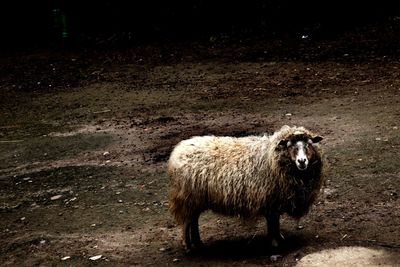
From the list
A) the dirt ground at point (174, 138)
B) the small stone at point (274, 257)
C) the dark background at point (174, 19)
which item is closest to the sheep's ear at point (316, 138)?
the dirt ground at point (174, 138)

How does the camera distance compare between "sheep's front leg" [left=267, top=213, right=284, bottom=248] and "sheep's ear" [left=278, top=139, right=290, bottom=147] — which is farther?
"sheep's front leg" [left=267, top=213, right=284, bottom=248]

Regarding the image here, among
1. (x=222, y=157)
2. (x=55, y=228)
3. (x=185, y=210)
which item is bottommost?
(x=55, y=228)

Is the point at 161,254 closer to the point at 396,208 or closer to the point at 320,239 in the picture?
the point at 320,239

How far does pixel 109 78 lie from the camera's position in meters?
14.5

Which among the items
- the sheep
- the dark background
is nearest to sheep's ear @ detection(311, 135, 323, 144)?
the sheep

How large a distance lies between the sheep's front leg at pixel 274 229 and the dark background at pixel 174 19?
10.8 m

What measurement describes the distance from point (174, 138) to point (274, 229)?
407 centimetres

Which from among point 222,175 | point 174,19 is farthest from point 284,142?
point 174,19

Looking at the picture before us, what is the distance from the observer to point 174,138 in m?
9.16

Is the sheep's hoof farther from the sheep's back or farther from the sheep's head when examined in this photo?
the sheep's head

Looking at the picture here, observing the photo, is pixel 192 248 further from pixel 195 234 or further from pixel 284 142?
pixel 284 142

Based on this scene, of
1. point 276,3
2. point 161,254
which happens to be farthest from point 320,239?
point 276,3

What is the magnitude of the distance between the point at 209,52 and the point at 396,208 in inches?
411

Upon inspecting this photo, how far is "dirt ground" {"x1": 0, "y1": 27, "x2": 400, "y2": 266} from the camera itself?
5664 mm
